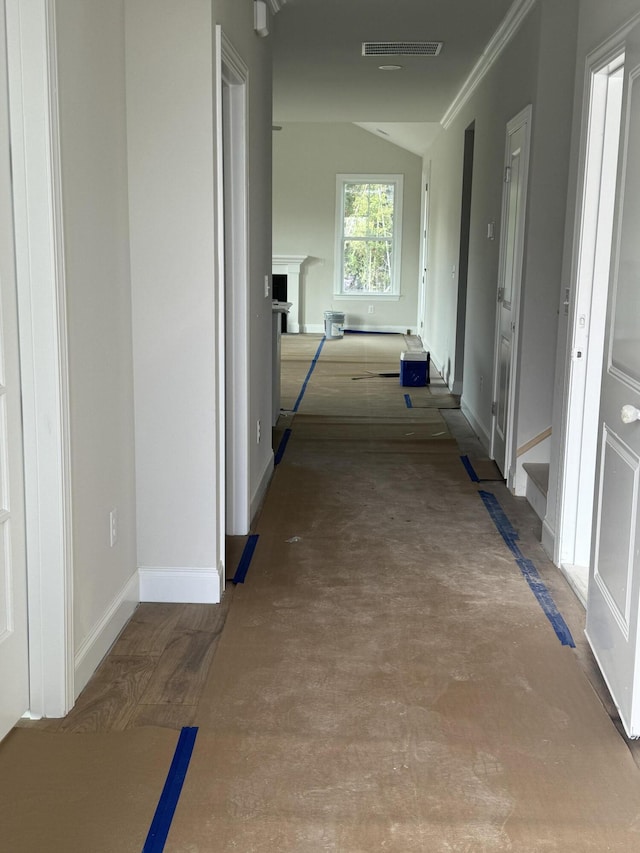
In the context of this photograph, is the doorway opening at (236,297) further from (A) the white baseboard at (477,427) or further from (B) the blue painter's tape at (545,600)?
(A) the white baseboard at (477,427)

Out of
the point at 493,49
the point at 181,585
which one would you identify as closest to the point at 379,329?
the point at 493,49

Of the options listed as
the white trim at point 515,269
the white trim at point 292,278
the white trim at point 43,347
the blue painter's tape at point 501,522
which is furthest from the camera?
the white trim at point 292,278

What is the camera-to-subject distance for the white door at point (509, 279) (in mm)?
4855

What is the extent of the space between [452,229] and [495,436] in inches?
139

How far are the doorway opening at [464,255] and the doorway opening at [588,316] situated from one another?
404cm

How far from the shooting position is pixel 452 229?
8570 millimetres

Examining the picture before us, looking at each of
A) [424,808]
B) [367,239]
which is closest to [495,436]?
[424,808]

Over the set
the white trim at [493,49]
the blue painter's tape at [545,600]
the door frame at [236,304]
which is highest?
the white trim at [493,49]

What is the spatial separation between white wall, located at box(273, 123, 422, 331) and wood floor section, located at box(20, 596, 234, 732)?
10860mm

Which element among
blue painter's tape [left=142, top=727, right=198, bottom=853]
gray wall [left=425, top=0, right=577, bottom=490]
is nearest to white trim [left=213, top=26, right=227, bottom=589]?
blue painter's tape [left=142, top=727, right=198, bottom=853]

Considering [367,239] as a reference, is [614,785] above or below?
below

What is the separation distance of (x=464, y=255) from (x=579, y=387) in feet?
14.5

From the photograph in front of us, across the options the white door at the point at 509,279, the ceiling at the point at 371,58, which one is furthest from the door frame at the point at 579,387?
the ceiling at the point at 371,58

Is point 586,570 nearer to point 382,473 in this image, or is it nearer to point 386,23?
point 382,473
